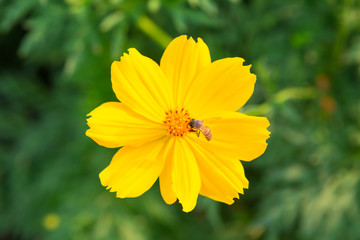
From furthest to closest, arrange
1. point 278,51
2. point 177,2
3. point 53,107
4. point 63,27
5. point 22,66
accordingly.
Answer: point 22,66
point 53,107
point 63,27
point 278,51
point 177,2

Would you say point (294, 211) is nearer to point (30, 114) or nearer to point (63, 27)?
point (63, 27)

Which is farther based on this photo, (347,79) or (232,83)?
(347,79)

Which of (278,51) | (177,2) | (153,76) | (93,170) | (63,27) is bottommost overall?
(153,76)

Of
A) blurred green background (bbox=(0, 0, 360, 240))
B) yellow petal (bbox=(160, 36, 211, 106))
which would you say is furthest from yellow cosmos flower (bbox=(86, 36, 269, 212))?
blurred green background (bbox=(0, 0, 360, 240))

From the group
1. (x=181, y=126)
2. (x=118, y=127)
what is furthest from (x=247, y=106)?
(x=118, y=127)

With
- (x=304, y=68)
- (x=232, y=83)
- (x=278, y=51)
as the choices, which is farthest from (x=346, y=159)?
(x=232, y=83)

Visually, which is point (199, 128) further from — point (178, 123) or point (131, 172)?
point (131, 172)

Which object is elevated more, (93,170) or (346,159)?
(346,159)
